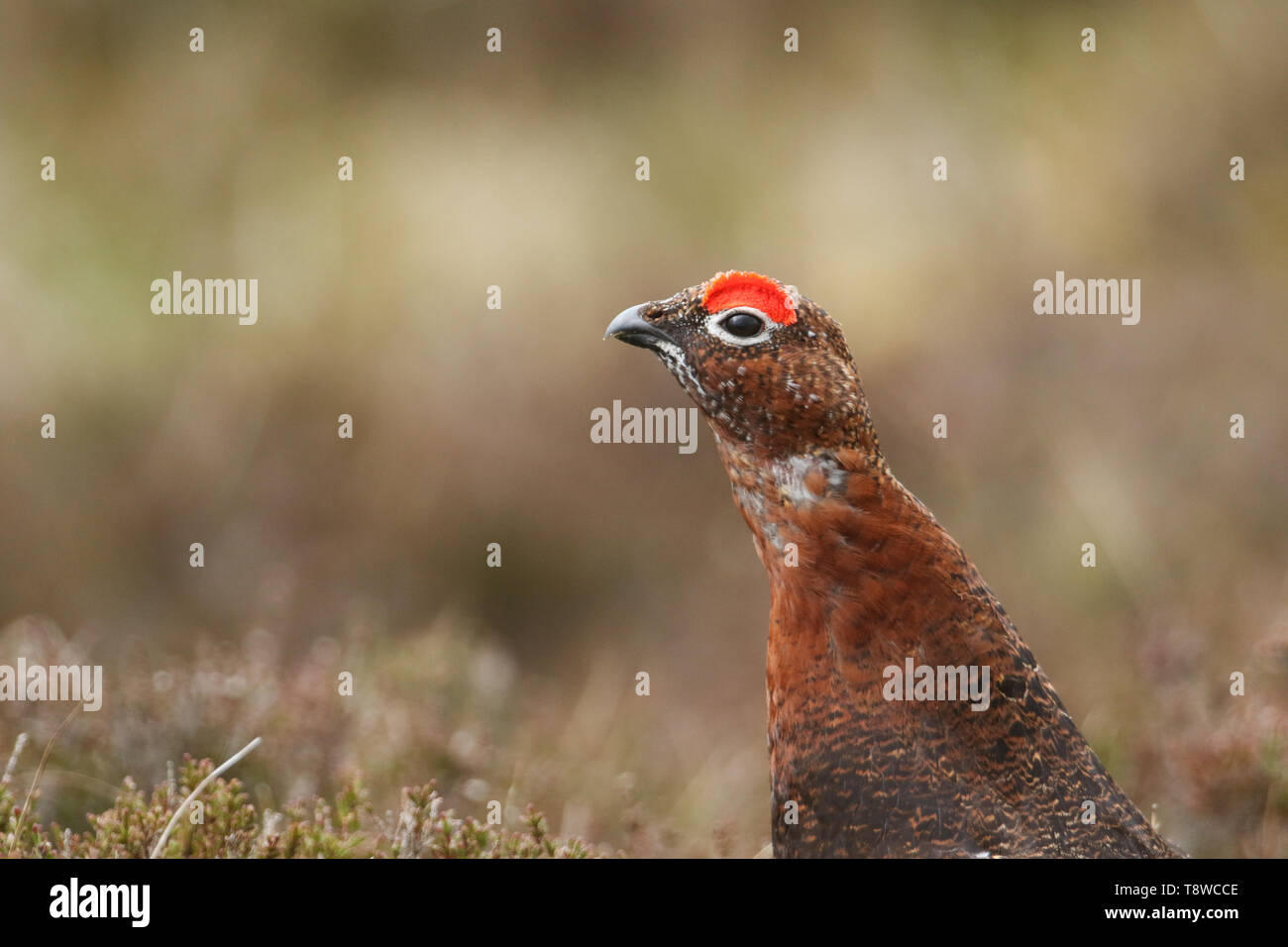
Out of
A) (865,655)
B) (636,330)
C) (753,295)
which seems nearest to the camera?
(865,655)

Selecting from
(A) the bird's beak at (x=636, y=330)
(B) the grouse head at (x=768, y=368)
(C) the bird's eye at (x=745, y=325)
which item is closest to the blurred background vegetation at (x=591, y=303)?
(A) the bird's beak at (x=636, y=330)

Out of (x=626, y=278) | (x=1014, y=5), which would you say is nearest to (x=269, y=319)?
(x=626, y=278)

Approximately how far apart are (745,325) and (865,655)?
1.11 meters

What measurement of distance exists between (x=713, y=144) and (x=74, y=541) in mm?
6296

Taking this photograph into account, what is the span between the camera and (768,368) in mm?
3773

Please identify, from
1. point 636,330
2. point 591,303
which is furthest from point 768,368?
point 591,303

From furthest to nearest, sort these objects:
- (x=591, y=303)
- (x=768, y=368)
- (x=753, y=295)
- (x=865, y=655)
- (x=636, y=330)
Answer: (x=591, y=303)
(x=636, y=330)
(x=753, y=295)
(x=768, y=368)
(x=865, y=655)

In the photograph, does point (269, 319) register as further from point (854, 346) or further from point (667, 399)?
point (854, 346)

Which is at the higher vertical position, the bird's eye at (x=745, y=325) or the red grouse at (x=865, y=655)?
the bird's eye at (x=745, y=325)

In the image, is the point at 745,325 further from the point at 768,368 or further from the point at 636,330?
the point at 636,330

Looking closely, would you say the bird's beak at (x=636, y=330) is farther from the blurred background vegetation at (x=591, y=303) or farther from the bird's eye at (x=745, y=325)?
the blurred background vegetation at (x=591, y=303)

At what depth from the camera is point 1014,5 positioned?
10727 mm

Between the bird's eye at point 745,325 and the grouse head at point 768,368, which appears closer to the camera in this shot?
the grouse head at point 768,368

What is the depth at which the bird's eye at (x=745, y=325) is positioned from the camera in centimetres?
386
